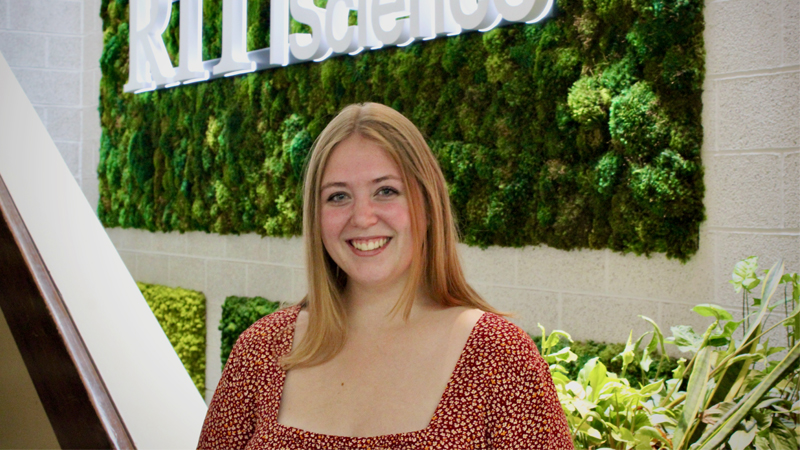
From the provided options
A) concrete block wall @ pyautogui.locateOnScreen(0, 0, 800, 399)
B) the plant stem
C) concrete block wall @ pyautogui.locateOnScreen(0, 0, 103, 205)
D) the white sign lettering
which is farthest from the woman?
concrete block wall @ pyautogui.locateOnScreen(0, 0, 103, 205)

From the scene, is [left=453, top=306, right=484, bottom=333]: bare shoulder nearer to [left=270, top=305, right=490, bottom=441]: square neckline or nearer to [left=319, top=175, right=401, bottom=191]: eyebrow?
[left=270, top=305, right=490, bottom=441]: square neckline

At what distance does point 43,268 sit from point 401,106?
6.24 feet

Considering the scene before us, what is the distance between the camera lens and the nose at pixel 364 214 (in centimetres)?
128

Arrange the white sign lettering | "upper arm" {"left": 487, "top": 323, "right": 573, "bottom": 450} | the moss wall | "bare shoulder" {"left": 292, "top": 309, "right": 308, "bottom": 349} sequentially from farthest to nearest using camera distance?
the white sign lettering, the moss wall, "bare shoulder" {"left": 292, "top": 309, "right": 308, "bottom": 349}, "upper arm" {"left": 487, "top": 323, "right": 573, "bottom": 450}

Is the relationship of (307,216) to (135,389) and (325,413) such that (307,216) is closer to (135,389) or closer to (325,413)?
(325,413)

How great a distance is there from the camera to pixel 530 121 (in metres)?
2.60

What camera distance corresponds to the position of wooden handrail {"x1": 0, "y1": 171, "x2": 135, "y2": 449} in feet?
4.23

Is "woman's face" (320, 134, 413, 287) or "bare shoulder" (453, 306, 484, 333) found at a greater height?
"woman's face" (320, 134, 413, 287)

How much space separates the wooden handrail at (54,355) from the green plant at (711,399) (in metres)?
0.96

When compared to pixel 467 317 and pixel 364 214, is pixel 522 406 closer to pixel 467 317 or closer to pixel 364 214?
pixel 467 317

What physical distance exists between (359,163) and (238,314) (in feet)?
8.95

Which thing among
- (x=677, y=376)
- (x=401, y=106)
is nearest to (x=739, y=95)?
(x=677, y=376)

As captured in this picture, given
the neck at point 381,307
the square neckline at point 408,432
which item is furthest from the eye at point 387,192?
the square neckline at point 408,432

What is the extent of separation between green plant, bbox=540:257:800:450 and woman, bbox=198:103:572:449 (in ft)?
1.09
